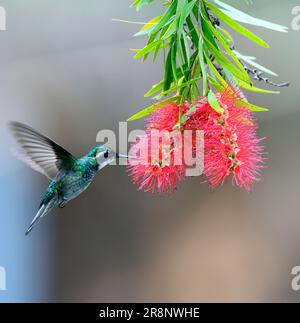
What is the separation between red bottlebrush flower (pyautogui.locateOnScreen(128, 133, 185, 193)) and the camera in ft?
2.64

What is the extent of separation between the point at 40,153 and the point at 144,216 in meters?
1.28

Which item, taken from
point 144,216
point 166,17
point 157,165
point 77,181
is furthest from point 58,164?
point 144,216

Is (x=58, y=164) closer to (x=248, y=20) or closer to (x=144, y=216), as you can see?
(x=248, y=20)

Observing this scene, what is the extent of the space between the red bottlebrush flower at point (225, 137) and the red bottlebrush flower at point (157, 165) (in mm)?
48

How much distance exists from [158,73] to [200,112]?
4.84ft

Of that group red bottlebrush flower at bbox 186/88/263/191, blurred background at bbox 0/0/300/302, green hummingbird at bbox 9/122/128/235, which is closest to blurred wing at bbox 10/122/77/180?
green hummingbird at bbox 9/122/128/235

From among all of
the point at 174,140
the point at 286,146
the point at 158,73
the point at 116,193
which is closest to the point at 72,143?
the point at 116,193

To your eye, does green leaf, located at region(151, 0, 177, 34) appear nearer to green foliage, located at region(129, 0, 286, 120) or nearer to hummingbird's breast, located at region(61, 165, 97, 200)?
green foliage, located at region(129, 0, 286, 120)

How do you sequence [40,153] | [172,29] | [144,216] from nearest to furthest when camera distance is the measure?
[172,29]
[40,153]
[144,216]

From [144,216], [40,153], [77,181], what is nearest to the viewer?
[40,153]

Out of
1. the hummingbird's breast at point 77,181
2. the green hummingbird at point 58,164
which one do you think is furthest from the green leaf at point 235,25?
the hummingbird's breast at point 77,181

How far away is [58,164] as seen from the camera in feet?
3.89
